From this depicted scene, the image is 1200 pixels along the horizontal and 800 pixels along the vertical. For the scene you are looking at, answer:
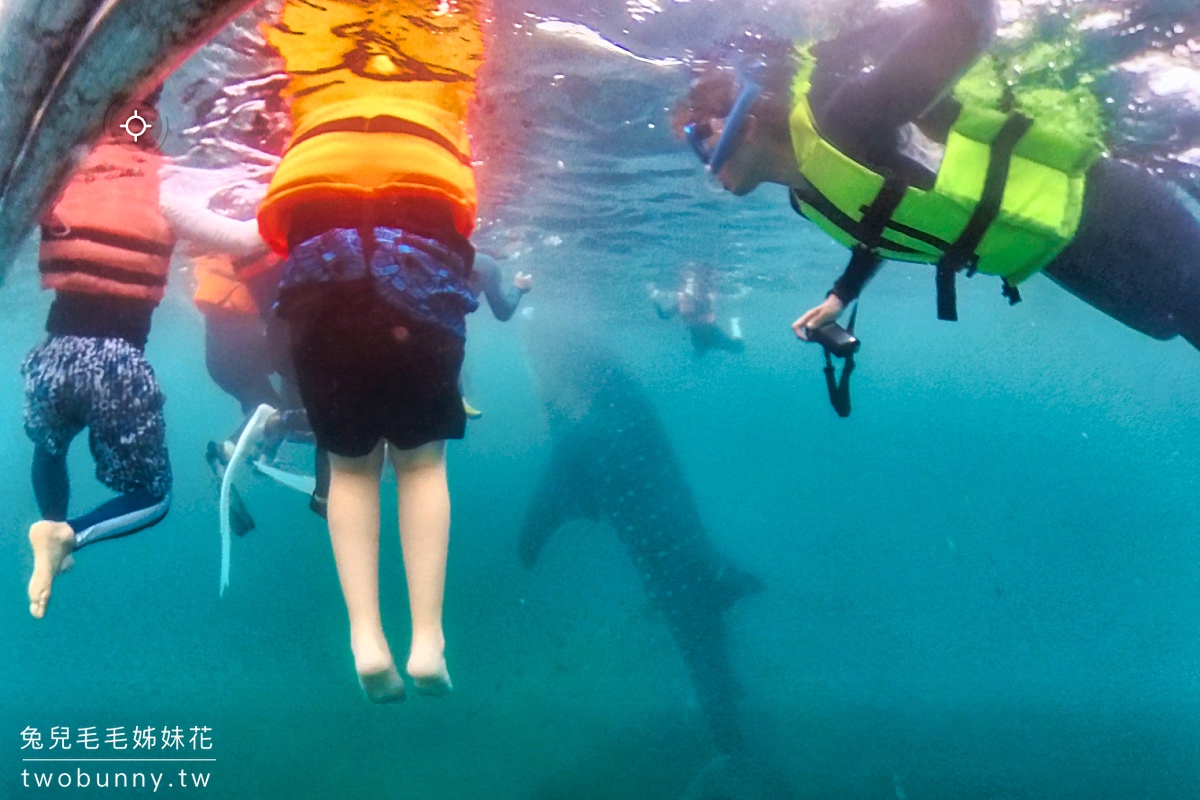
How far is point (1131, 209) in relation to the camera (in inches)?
167

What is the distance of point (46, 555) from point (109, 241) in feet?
6.48

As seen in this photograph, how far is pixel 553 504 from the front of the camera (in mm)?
12734

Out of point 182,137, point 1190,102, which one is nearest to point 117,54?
point 182,137

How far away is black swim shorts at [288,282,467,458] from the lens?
9.96 feet

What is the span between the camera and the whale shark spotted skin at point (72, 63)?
73.2 inches

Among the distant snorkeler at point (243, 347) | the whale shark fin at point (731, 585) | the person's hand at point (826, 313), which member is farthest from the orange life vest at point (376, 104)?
the whale shark fin at point (731, 585)

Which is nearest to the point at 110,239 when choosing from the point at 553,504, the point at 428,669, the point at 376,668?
the point at 376,668

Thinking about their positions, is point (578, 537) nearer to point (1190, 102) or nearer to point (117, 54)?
point (1190, 102)

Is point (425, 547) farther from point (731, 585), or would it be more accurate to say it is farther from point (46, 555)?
point (731, 585)

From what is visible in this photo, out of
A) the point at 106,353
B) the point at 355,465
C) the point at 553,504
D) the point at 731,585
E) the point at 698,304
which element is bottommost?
the point at 698,304

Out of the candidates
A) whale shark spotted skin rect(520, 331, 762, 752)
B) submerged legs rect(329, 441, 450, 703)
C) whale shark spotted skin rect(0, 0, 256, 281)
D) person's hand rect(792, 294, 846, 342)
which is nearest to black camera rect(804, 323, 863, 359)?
person's hand rect(792, 294, 846, 342)

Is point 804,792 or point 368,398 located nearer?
point 368,398

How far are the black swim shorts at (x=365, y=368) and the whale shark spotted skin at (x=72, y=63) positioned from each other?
1024 mm

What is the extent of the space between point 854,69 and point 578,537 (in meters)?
33.9
